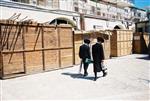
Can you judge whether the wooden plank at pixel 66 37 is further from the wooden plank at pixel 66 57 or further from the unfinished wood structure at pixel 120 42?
the unfinished wood structure at pixel 120 42

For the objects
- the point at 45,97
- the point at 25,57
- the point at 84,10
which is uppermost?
the point at 84,10

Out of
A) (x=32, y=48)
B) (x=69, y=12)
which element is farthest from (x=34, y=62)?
(x=69, y=12)

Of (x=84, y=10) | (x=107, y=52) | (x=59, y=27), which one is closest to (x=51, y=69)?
(x=59, y=27)

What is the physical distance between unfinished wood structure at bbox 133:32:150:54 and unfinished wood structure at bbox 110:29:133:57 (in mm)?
1268

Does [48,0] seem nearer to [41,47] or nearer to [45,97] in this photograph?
[41,47]

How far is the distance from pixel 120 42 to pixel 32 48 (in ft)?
36.0

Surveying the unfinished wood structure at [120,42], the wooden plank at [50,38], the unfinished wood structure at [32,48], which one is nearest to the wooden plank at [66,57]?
the unfinished wood structure at [32,48]

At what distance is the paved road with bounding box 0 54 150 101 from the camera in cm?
791

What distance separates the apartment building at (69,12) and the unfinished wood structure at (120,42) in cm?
421

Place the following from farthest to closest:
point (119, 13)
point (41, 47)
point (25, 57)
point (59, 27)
Answer: point (119, 13), point (59, 27), point (41, 47), point (25, 57)

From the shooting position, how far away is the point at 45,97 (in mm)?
7816

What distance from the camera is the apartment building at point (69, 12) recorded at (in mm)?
17609

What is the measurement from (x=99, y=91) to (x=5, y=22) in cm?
557

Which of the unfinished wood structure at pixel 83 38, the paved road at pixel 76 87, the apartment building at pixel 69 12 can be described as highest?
the apartment building at pixel 69 12
